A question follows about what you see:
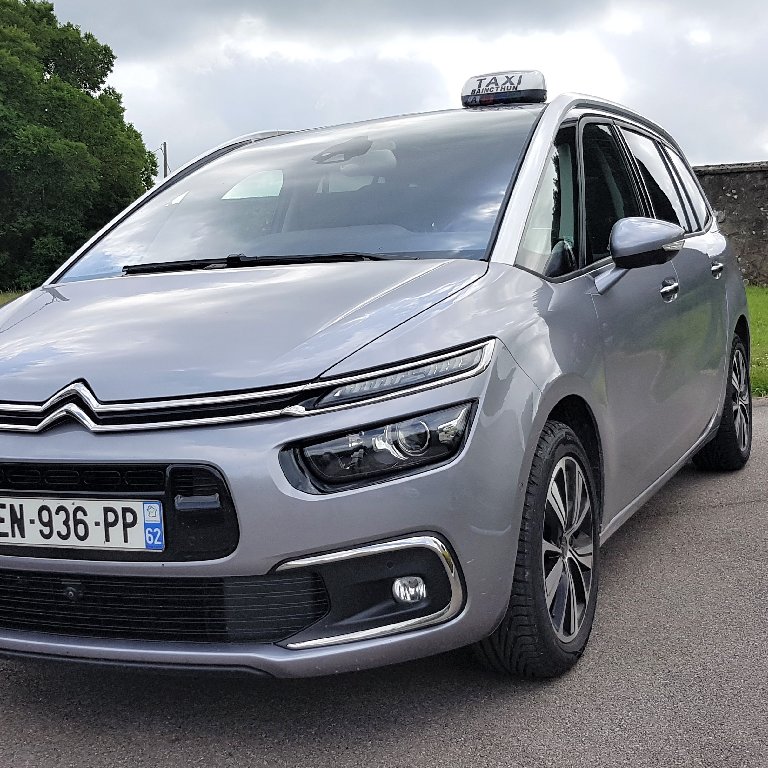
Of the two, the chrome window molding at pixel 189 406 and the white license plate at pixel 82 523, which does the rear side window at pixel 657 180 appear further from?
the white license plate at pixel 82 523

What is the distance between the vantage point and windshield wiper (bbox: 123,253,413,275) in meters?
3.30

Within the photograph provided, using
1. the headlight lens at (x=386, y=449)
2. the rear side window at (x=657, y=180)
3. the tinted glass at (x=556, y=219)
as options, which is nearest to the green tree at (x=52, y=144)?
the rear side window at (x=657, y=180)

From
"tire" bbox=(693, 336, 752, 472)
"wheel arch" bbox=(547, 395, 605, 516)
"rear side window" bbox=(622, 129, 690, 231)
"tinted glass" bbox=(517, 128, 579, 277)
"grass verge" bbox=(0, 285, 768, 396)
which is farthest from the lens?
"grass verge" bbox=(0, 285, 768, 396)

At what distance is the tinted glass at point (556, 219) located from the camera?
3262mm

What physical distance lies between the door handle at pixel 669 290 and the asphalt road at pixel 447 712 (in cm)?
112

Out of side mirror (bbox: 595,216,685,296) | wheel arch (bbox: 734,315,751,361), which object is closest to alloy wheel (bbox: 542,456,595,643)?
side mirror (bbox: 595,216,685,296)

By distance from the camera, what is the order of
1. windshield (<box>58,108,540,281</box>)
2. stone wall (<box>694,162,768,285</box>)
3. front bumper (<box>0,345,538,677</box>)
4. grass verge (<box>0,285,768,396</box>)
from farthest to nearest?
1. stone wall (<box>694,162,768,285</box>)
2. grass verge (<box>0,285,768,396</box>)
3. windshield (<box>58,108,540,281</box>)
4. front bumper (<box>0,345,538,677</box>)

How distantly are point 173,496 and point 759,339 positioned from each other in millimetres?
9922

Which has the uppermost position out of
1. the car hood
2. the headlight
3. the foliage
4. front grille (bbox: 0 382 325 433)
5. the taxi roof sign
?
the taxi roof sign

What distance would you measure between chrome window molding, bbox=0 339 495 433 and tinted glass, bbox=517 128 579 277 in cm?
77

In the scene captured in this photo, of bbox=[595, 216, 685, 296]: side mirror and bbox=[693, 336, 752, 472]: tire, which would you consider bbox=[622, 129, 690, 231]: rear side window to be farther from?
bbox=[595, 216, 685, 296]: side mirror

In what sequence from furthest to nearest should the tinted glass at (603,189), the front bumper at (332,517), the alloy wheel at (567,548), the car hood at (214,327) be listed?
1. the tinted glass at (603,189)
2. the alloy wheel at (567,548)
3. the car hood at (214,327)
4. the front bumper at (332,517)

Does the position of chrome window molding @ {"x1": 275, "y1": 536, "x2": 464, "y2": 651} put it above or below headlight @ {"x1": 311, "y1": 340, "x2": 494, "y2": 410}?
below

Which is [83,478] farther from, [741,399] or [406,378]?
[741,399]
